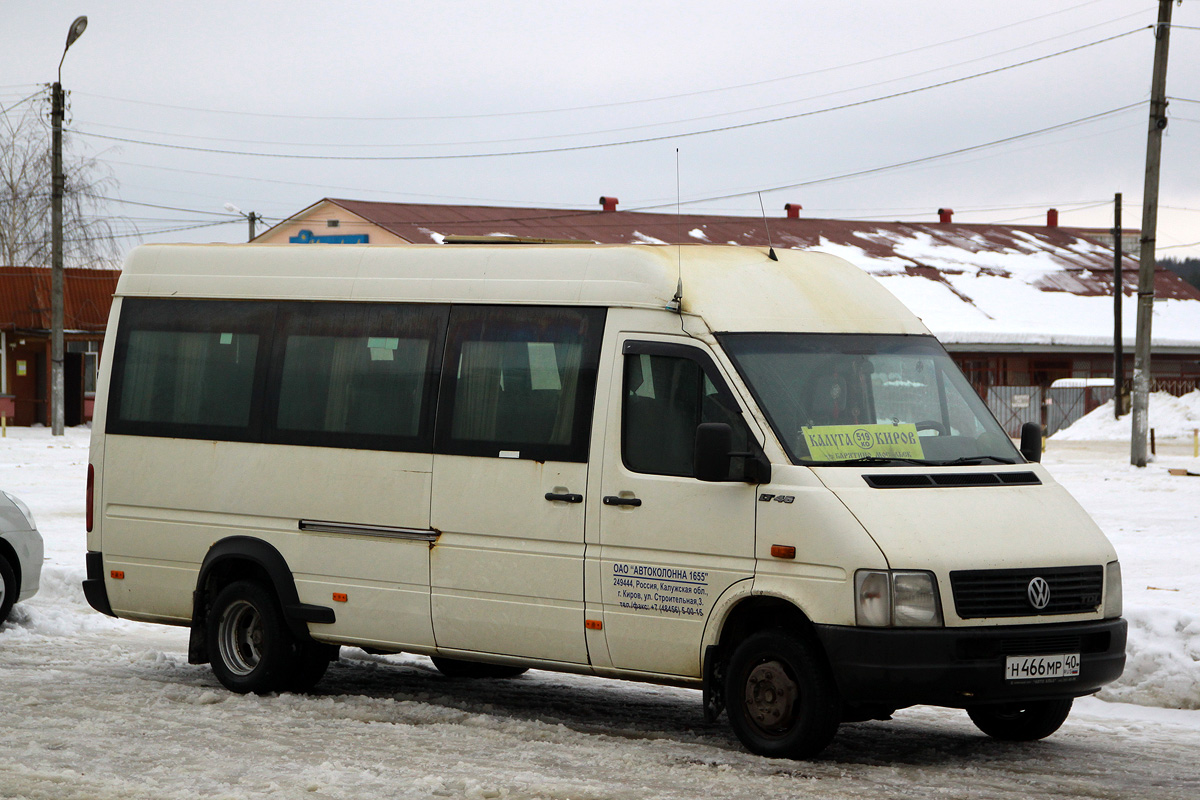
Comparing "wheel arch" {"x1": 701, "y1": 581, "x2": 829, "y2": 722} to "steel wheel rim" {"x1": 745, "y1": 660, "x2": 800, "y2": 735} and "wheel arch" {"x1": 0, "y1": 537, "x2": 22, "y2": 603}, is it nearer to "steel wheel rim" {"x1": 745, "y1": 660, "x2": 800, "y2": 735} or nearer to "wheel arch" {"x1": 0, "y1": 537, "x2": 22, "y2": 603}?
"steel wheel rim" {"x1": 745, "y1": 660, "x2": 800, "y2": 735}

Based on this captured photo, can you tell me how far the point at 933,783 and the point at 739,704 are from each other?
40.3 inches

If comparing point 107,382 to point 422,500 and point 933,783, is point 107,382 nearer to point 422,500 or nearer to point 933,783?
point 422,500

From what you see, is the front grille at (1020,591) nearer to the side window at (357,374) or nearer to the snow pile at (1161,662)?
the snow pile at (1161,662)

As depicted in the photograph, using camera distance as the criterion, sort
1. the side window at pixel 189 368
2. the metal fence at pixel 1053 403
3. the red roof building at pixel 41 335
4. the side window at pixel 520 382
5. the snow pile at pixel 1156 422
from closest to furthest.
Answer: the side window at pixel 520 382, the side window at pixel 189 368, the snow pile at pixel 1156 422, the red roof building at pixel 41 335, the metal fence at pixel 1053 403

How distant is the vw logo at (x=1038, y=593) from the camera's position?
686 cm

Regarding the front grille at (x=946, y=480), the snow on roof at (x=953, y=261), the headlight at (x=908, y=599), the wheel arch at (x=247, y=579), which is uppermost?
the snow on roof at (x=953, y=261)

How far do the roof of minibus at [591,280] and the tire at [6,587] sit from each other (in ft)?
10.1

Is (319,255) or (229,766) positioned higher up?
(319,255)

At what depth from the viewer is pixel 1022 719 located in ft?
25.6

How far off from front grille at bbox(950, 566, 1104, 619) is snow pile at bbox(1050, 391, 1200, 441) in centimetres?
3666

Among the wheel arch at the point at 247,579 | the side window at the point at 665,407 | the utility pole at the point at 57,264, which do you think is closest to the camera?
the side window at the point at 665,407

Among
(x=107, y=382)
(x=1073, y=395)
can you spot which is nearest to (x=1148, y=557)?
(x=107, y=382)

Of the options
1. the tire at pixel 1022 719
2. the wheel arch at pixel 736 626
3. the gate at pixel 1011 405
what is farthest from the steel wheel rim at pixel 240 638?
the gate at pixel 1011 405

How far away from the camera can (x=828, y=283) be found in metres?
8.16
